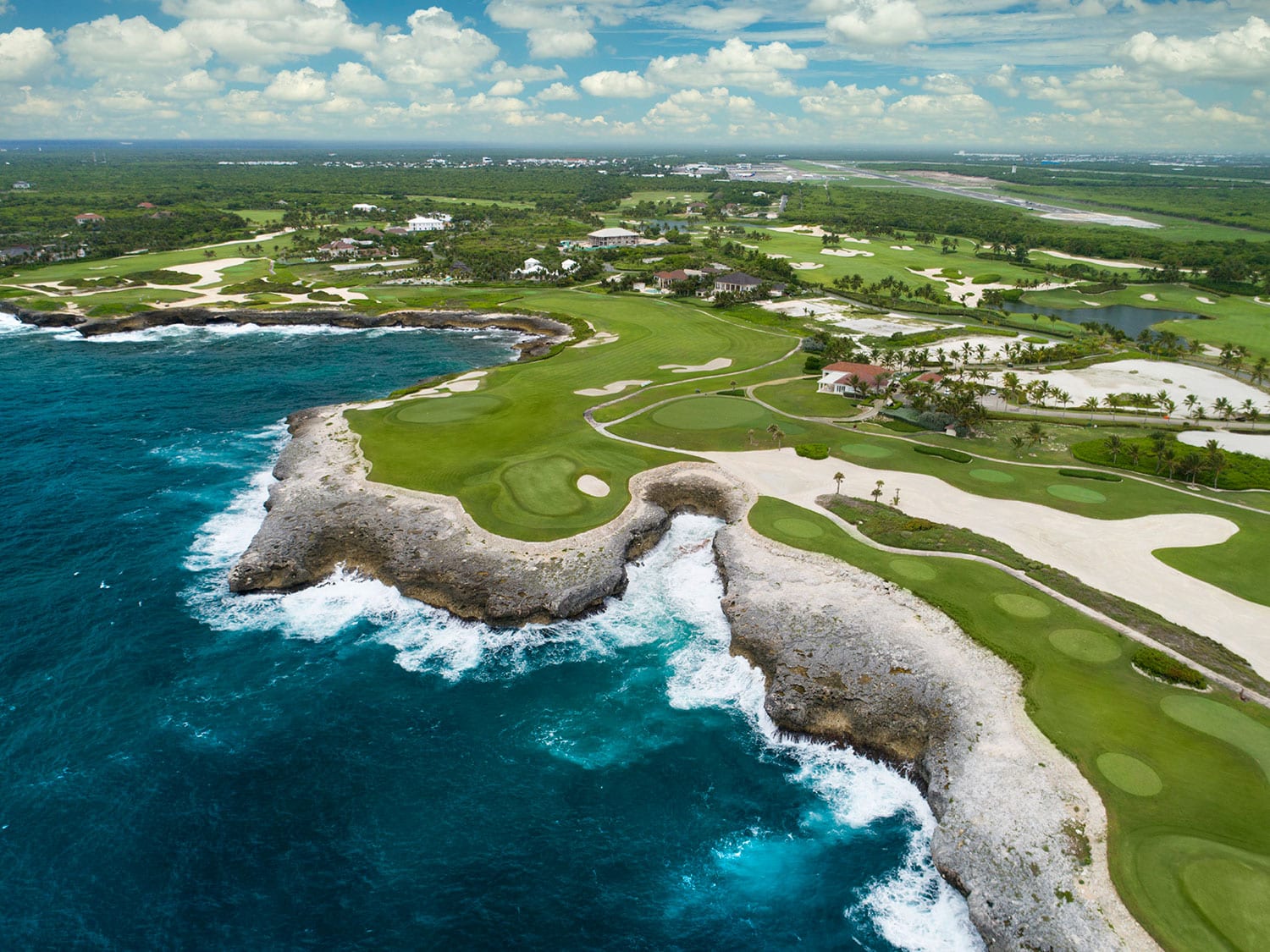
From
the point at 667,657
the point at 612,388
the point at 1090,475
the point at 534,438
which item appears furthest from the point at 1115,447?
the point at 534,438

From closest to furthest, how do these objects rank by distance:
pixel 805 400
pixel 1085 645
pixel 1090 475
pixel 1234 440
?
pixel 1085 645 < pixel 1090 475 < pixel 1234 440 < pixel 805 400

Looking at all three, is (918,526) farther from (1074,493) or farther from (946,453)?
(946,453)

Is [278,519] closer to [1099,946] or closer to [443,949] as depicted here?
[443,949]

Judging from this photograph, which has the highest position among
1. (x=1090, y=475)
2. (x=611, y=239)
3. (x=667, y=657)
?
(x=611, y=239)

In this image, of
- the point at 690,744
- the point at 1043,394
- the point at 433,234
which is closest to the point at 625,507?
the point at 690,744

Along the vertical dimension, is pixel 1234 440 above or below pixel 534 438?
below

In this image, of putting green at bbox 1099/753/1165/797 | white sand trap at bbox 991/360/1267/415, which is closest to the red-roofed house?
white sand trap at bbox 991/360/1267/415
